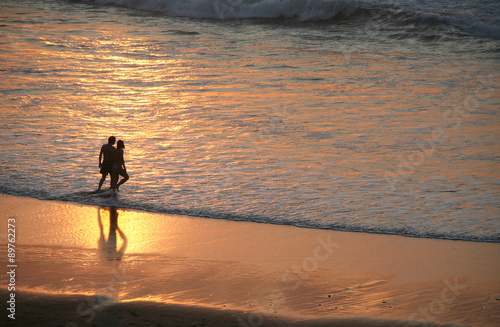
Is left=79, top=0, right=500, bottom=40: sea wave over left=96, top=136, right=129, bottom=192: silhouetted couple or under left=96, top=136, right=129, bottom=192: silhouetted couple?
over

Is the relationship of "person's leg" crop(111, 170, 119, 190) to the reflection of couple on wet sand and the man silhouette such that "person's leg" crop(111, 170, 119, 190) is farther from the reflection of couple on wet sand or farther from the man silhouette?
the reflection of couple on wet sand

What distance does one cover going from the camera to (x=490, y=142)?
567 inches

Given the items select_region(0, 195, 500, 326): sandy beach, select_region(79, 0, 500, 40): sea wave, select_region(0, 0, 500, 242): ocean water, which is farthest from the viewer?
select_region(79, 0, 500, 40): sea wave

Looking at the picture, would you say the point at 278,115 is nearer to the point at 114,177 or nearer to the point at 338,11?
the point at 114,177

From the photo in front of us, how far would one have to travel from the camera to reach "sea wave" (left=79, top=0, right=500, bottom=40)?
91.5ft

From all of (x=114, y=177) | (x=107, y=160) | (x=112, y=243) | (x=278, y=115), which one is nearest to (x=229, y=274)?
(x=112, y=243)

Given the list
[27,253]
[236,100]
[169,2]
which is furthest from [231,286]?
[169,2]

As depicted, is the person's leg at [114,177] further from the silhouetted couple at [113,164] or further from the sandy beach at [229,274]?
the sandy beach at [229,274]

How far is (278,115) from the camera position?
1647 centimetres

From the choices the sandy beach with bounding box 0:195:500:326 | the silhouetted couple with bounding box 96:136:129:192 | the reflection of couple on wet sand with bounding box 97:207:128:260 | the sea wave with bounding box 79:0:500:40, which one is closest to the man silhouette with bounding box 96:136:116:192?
the silhouetted couple with bounding box 96:136:129:192

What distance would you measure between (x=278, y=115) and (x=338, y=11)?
659 inches

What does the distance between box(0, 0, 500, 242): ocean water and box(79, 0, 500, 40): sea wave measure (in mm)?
156

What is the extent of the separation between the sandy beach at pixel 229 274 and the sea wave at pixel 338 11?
20120 millimetres

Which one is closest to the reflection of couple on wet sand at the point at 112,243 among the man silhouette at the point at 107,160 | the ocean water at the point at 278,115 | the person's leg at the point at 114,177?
the ocean water at the point at 278,115
